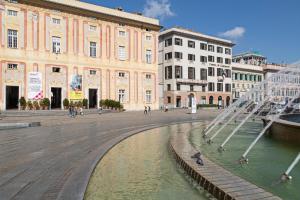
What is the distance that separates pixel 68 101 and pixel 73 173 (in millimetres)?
41850

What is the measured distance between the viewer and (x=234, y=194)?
17.5 ft

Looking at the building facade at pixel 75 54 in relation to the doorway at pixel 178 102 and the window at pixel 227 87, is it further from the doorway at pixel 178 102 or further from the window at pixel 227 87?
the window at pixel 227 87

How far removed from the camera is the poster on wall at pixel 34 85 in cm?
4447

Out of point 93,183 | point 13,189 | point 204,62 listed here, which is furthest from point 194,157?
point 204,62

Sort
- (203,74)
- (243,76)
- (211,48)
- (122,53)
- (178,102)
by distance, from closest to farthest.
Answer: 1. (122,53)
2. (178,102)
3. (203,74)
4. (211,48)
5. (243,76)

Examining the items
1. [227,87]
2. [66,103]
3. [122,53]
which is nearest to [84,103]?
[66,103]

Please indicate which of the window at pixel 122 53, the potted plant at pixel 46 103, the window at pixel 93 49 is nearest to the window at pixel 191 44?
A: the window at pixel 122 53

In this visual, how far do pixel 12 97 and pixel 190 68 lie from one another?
40.0 meters

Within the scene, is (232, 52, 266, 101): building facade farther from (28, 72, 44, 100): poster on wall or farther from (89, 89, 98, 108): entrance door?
(28, 72, 44, 100): poster on wall

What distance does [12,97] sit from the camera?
4647 cm

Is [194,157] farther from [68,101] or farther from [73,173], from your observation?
[68,101]

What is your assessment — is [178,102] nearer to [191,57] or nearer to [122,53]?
[191,57]

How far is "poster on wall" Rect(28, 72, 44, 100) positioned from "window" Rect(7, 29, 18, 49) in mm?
4125

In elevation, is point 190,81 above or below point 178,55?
below
